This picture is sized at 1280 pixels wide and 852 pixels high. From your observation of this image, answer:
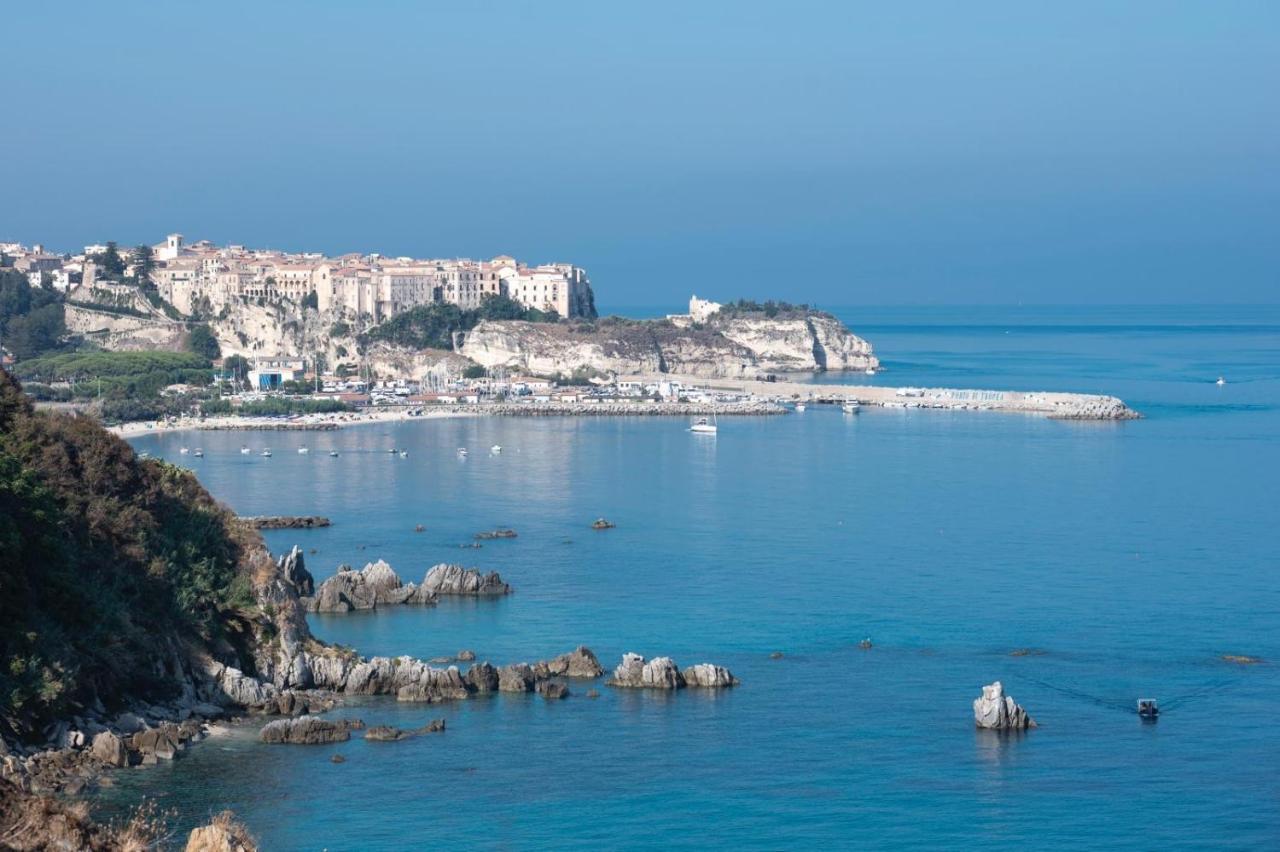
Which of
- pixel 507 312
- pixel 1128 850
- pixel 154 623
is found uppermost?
pixel 507 312

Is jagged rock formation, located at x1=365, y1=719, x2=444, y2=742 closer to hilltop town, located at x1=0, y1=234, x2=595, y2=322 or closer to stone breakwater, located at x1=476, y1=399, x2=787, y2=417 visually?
stone breakwater, located at x1=476, y1=399, x2=787, y2=417

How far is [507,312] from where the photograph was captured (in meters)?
84.7

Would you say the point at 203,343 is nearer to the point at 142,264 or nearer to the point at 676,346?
the point at 142,264

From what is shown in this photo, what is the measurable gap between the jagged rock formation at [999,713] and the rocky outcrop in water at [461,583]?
417 inches

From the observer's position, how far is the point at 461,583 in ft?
94.4

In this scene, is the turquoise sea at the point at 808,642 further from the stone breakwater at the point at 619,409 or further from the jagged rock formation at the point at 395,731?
the stone breakwater at the point at 619,409

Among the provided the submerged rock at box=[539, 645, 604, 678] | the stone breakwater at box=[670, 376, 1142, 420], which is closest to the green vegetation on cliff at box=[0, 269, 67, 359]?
the stone breakwater at box=[670, 376, 1142, 420]

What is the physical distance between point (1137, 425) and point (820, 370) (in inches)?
1345

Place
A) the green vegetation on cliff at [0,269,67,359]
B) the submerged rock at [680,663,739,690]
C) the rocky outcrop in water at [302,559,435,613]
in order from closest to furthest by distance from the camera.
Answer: the submerged rock at [680,663,739,690], the rocky outcrop in water at [302,559,435,613], the green vegetation on cliff at [0,269,67,359]

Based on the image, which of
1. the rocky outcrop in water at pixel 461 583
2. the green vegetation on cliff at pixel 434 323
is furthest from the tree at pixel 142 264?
the rocky outcrop in water at pixel 461 583

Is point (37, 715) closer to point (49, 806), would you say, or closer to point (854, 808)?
point (854, 808)

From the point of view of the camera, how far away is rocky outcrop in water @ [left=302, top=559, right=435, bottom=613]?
27.5 m

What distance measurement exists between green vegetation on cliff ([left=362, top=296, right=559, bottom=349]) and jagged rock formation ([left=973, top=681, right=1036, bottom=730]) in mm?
63549

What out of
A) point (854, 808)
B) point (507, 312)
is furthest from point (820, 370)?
point (854, 808)
